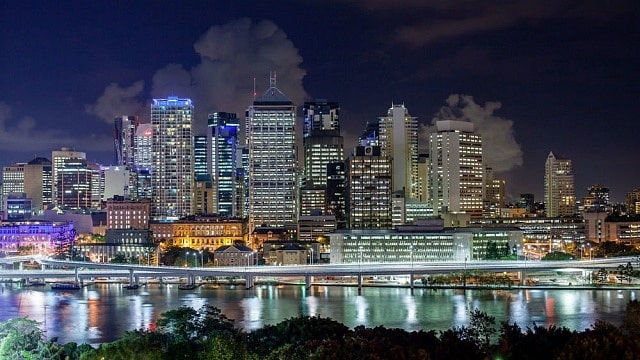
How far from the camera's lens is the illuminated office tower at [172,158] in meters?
71.4

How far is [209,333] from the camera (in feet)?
59.7

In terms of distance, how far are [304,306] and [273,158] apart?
115 ft

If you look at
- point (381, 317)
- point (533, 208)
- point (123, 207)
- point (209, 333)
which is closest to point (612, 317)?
point (381, 317)

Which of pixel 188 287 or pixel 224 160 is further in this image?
pixel 224 160

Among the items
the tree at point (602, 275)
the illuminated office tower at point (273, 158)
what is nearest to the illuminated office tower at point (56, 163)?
the illuminated office tower at point (273, 158)

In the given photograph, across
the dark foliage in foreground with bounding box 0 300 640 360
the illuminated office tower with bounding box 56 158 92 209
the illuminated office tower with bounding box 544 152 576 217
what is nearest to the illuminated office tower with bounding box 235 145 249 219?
the illuminated office tower with bounding box 56 158 92 209

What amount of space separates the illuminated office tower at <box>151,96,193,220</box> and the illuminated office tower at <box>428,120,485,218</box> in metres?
19.4

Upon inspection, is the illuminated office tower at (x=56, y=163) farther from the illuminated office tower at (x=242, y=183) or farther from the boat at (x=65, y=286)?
the boat at (x=65, y=286)

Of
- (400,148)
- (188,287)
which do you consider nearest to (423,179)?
(400,148)

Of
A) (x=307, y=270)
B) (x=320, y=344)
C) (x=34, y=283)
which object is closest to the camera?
(x=320, y=344)

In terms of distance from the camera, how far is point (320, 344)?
14883mm

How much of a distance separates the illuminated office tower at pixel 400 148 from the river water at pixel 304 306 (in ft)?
92.5

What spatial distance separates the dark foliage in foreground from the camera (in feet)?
45.5

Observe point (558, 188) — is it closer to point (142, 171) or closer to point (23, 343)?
point (142, 171)
